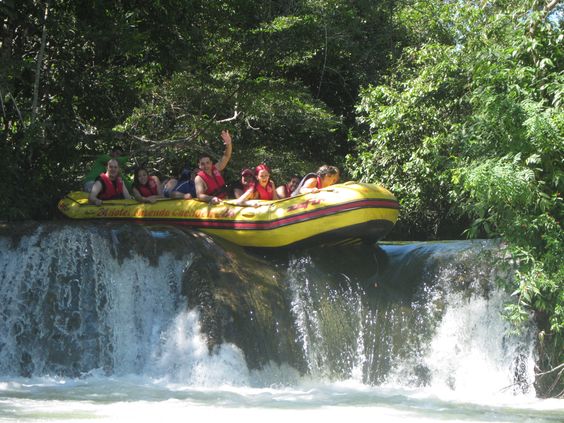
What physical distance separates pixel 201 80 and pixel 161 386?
8.23 meters

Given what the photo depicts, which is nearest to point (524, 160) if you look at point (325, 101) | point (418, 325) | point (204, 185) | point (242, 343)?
point (418, 325)

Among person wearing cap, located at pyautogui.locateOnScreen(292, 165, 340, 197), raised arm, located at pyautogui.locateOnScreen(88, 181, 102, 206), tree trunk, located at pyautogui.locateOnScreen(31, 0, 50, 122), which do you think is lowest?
raised arm, located at pyautogui.locateOnScreen(88, 181, 102, 206)

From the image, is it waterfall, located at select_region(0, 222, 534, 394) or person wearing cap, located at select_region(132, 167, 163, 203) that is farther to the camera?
person wearing cap, located at select_region(132, 167, 163, 203)

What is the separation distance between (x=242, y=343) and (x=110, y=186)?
330cm

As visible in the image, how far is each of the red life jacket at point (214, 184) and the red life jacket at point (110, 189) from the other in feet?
3.69

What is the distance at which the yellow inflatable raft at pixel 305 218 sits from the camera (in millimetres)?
9391

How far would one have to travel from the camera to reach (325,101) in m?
18.5

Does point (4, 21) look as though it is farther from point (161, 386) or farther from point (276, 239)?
point (161, 386)

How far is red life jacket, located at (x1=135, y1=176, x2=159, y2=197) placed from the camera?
11234 millimetres

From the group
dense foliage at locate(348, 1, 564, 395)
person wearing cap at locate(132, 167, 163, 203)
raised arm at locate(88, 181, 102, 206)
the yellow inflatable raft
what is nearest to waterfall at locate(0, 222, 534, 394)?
the yellow inflatable raft

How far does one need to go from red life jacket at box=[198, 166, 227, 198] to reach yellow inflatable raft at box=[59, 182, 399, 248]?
332 mm

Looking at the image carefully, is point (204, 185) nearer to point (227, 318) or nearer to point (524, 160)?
point (227, 318)

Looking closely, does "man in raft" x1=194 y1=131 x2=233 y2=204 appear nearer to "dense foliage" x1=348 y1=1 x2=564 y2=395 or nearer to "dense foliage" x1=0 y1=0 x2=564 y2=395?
"dense foliage" x1=0 y1=0 x2=564 y2=395

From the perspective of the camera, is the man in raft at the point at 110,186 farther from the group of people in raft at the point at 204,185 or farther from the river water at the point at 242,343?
the river water at the point at 242,343
